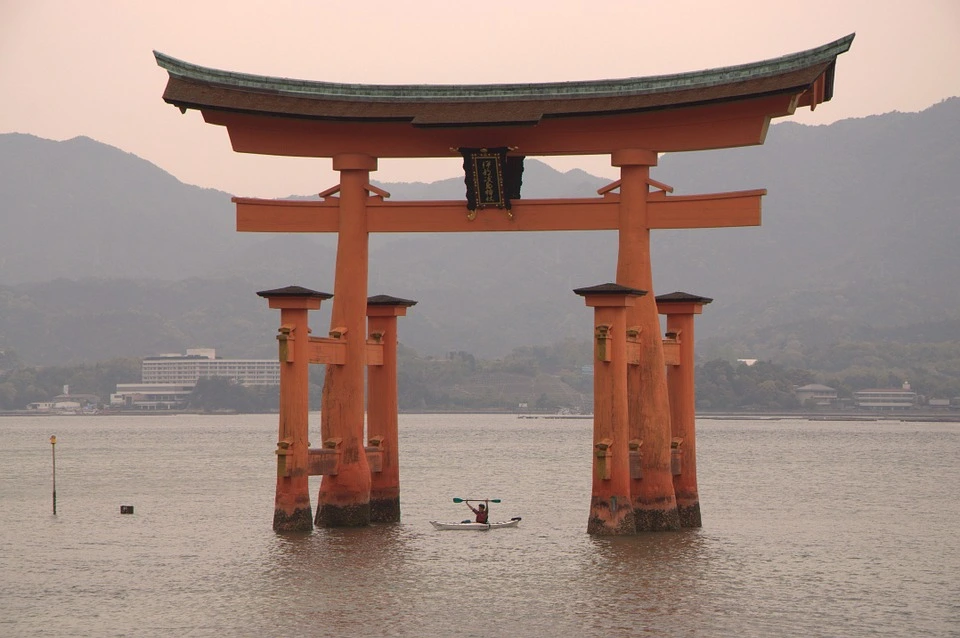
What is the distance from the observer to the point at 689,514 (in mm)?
34312

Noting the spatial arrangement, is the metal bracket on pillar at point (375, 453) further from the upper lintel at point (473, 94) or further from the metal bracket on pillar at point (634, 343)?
the upper lintel at point (473, 94)

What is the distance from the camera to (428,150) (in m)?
33.2

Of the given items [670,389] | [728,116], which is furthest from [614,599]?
[728,116]

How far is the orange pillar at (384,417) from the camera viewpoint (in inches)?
1342

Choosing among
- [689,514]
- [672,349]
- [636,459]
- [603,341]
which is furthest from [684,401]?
[603,341]

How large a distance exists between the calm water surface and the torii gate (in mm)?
2152

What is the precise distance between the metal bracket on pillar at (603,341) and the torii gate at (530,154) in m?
0.09

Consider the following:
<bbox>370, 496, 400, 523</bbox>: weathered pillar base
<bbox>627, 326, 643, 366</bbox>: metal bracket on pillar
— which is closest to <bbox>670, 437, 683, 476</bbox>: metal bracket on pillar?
<bbox>627, 326, 643, 366</bbox>: metal bracket on pillar

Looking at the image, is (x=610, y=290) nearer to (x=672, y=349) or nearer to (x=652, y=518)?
(x=672, y=349)

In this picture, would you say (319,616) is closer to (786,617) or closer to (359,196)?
(786,617)

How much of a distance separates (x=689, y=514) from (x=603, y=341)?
6621 mm

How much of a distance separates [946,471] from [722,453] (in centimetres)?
2543

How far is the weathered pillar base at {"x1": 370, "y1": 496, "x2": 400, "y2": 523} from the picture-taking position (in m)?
34.6

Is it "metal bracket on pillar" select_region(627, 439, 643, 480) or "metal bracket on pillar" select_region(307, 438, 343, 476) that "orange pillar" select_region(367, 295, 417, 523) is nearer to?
"metal bracket on pillar" select_region(307, 438, 343, 476)
